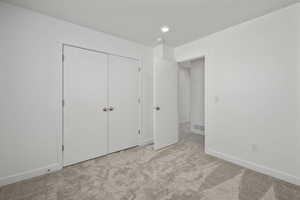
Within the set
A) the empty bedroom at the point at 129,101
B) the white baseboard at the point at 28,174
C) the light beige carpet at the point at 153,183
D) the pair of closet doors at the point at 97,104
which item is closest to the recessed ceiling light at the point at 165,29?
the empty bedroom at the point at 129,101

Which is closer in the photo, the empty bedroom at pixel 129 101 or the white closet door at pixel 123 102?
the empty bedroom at pixel 129 101

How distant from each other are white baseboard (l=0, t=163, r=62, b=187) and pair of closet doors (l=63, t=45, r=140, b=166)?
0.17 m

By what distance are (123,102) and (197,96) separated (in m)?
2.67

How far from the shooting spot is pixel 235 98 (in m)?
2.37

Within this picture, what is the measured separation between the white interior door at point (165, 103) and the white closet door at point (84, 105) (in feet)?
3.62

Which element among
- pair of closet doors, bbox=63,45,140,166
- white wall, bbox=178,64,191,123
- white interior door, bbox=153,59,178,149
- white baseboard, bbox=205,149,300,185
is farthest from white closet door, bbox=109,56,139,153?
white wall, bbox=178,64,191,123

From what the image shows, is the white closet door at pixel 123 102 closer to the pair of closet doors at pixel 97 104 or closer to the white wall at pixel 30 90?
the pair of closet doors at pixel 97 104

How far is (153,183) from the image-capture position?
5.90ft

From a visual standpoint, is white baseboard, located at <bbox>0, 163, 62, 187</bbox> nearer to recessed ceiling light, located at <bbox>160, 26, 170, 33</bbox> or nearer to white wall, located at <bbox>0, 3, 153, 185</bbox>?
white wall, located at <bbox>0, 3, 153, 185</bbox>

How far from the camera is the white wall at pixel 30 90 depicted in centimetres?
180

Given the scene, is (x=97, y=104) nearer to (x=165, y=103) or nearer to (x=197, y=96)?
(x=165, y=103)

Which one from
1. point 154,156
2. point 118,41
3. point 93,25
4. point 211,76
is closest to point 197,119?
point 211,76

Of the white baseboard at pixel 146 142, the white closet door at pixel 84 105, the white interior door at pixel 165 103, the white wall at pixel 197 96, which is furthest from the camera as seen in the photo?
A: the white wall at pixel 197 96

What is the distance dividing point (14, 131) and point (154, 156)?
227cm
